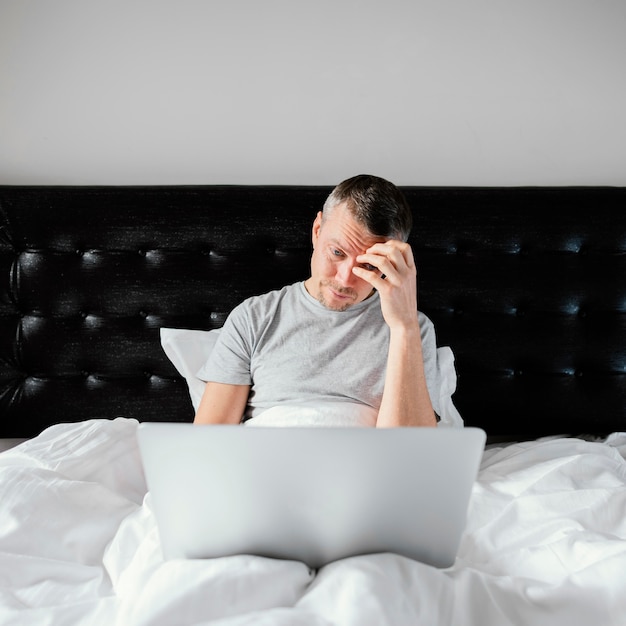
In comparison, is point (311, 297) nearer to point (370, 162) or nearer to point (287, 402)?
point (287, 402)

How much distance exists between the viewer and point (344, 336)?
4.48ft

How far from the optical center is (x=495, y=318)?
1.64 m

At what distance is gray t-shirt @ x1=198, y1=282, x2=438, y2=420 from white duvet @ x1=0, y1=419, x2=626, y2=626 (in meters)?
0.28

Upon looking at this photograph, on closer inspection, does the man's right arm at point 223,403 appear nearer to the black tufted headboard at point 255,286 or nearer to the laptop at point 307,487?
the black tufted headboard at point 255,286

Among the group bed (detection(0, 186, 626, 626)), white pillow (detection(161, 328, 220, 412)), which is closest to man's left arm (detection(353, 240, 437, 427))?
bed (detection(0, 186, 626, 626))

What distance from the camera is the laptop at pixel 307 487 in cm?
72

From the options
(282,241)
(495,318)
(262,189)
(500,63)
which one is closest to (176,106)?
(262,189)

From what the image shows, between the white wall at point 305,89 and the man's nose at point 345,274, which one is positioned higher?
the white wall at point 305,89

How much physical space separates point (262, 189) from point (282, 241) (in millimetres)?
145

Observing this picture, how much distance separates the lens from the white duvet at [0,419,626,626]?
2.50 feet

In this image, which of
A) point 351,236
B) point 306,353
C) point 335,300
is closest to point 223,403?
point 306,353

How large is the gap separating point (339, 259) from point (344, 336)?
173 millimetres

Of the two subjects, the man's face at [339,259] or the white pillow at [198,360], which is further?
the white pillow at [198,360]

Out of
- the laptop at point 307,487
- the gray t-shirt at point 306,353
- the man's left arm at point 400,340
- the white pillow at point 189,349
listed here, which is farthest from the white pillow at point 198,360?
A: the laptop at point 307,487
